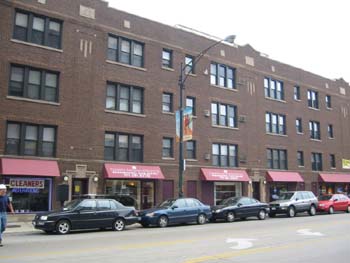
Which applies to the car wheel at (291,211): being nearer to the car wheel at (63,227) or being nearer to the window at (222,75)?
the window at (222,75)

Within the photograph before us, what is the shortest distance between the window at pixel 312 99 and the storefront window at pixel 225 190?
13527mm

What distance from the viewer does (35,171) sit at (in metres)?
21.4

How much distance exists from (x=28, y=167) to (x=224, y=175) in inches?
548

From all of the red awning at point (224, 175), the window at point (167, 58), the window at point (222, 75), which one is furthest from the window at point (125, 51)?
the red awning at point (224, 175)

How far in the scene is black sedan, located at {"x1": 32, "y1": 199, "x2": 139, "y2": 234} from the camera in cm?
1595

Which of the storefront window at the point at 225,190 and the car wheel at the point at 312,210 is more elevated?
the storefront window at the point at 225,190

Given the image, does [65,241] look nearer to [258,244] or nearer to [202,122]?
[258,244]

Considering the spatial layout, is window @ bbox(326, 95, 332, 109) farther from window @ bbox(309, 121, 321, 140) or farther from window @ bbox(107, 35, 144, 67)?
window @ bbox(107, 35, 144, 67)

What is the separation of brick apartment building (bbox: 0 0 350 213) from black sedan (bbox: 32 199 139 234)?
18.0 ft

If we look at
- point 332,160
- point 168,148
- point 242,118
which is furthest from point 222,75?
point 332,160

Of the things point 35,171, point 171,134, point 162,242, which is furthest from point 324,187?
point 162,242

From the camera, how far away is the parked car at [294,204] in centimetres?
2569

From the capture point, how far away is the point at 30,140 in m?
22.4

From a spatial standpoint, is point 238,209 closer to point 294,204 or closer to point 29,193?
point 294,204
